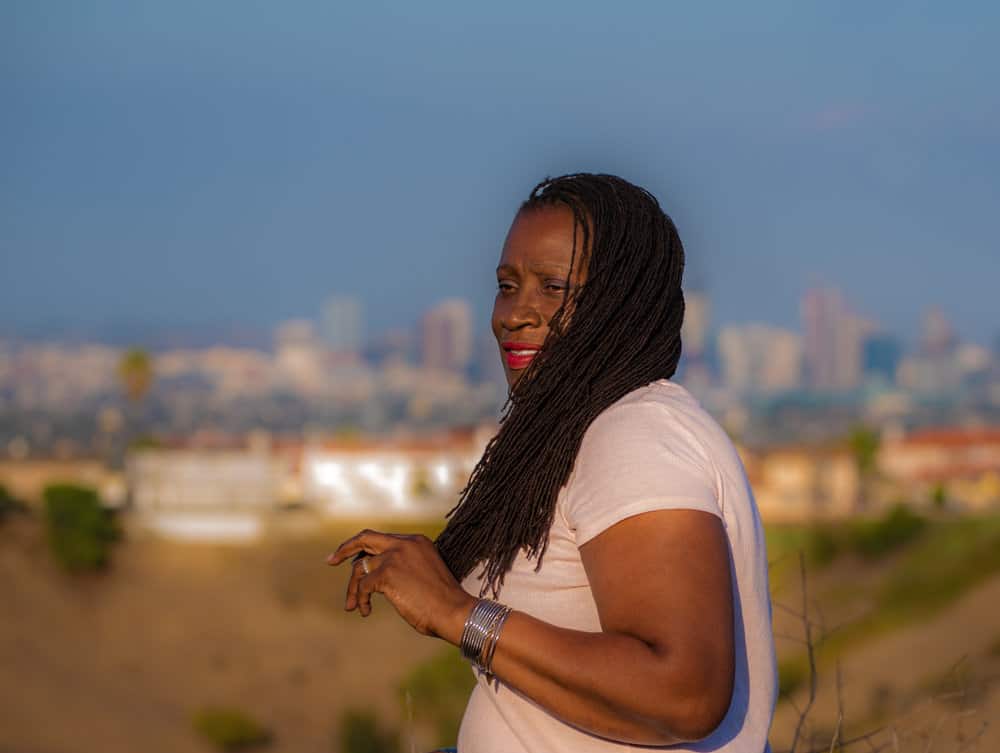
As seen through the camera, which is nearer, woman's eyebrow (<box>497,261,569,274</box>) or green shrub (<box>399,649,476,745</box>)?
woman's eyebrow (<box>497,261,569,274</box>)

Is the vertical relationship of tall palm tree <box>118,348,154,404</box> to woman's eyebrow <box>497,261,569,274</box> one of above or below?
below

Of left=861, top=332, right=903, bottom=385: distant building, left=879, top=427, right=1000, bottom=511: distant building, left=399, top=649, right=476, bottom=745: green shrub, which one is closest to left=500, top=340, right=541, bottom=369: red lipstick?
left=399, top=649, right=476, bottom=745: green shrub

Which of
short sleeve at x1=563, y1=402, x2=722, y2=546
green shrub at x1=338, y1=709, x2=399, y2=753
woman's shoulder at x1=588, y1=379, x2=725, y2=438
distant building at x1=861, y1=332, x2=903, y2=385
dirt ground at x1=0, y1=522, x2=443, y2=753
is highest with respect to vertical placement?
woman's shoulder at x1=588, y1=379, x2=725, y2=438

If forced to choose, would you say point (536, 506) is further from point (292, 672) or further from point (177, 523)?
point (177, 523)

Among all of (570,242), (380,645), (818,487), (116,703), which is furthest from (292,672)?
(570,242)

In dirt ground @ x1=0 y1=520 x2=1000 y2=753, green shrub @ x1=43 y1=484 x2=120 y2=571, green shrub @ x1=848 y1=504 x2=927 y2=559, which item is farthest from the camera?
green shrub @ x1=43 y1=484 x2=120 y2=571

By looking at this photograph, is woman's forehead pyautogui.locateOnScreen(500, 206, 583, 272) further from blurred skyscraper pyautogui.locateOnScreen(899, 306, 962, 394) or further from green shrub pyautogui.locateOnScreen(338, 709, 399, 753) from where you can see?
blurred skyscraper pyautogui.locateOnScreen(899, 306, 962, 394)

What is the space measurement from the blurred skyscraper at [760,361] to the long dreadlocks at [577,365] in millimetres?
115386

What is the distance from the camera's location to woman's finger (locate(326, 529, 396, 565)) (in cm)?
164

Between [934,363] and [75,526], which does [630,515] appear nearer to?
[75,526]

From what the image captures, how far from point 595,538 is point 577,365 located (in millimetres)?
238

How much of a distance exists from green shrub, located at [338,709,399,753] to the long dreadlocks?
28.6 m

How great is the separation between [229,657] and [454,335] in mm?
80879

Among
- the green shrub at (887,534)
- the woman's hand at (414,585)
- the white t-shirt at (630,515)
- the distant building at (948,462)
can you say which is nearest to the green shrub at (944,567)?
the green shrub at (887,534)
